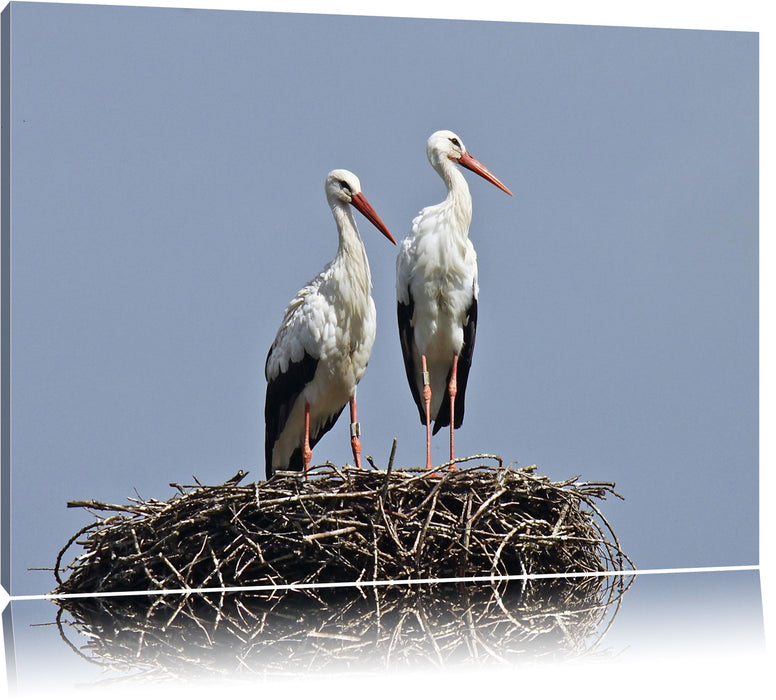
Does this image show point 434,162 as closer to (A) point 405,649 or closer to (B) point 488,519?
(B) point 488,519

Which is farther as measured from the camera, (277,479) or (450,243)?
(450,243)

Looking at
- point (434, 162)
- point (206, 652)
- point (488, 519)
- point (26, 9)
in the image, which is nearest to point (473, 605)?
point (488, 519)

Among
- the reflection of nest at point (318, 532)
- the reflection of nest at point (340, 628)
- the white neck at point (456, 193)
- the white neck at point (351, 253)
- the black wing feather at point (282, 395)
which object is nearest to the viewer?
the reflection of nest at point (340, 628)

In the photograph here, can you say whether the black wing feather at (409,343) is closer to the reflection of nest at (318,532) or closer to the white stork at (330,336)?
the white stork at (330,336)

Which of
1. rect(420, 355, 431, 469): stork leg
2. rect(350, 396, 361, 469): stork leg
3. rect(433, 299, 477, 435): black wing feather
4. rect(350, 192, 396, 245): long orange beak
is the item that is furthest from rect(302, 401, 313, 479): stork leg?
rect(350, 192, 396, 245): long orange beak

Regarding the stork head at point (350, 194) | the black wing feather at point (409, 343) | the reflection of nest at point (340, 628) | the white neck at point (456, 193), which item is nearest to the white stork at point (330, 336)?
the stork head at point (350, 194)

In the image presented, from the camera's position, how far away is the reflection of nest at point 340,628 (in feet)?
12.5

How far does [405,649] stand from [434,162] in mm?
3073

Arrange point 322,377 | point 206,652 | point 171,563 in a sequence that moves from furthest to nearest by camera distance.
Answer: point 322,377 → point 171,563 → point 206,652

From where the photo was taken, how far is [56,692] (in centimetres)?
346

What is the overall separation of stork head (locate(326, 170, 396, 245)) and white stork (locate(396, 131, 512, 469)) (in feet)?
0.79

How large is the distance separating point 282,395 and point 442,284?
0.86m

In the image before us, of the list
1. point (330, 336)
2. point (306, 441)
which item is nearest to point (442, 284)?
point (330, 336)

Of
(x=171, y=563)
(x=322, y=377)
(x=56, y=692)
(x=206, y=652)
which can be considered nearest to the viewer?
(x=56, y=692)
